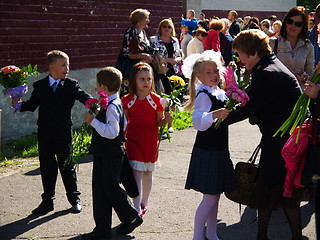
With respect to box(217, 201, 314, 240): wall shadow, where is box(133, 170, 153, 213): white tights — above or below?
above

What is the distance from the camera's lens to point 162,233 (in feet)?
19.1

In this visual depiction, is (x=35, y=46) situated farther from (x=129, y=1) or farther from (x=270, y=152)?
(x=270, y=152)

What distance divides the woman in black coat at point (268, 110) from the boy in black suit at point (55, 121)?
1.92 m

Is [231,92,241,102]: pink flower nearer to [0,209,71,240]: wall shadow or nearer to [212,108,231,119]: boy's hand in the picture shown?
[212,108,231,119]: boy's hand

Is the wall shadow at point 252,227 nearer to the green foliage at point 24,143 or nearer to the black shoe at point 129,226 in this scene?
the black shoe at point 129,226

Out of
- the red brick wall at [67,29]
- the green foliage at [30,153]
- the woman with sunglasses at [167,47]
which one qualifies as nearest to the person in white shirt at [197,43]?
the red brick wall at [67,29]

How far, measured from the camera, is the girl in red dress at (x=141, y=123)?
20.1 ft

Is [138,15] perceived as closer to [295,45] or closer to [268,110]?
[295,45]

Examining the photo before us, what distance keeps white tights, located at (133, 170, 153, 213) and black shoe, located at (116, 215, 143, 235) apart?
14.7 inches

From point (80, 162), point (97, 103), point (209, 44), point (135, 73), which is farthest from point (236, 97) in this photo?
point (209, 44)

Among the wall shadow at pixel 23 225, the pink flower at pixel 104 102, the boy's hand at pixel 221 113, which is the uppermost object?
the pink flower at pixel 104 102

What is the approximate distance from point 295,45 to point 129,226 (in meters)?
3.18

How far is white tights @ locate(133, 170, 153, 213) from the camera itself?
613cm

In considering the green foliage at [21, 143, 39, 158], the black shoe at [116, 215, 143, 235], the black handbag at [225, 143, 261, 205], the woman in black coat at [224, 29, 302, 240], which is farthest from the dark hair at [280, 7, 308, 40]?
the green foliage at [21, 143, 39, 158]
